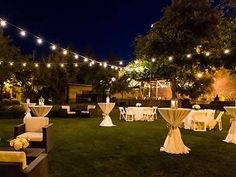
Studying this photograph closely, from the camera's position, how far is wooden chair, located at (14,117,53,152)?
6.83 m

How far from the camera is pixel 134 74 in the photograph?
72.1 feet

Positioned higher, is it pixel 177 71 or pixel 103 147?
pixel 177 71

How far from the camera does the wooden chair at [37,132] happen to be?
22.4 feet

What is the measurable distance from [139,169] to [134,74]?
53.3 ft

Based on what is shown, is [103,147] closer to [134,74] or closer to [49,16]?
[134,74]

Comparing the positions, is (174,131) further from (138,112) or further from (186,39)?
(186,39)

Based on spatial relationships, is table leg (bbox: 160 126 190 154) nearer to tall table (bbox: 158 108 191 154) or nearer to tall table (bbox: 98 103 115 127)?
tall table (bbox: 158 108 191 154)

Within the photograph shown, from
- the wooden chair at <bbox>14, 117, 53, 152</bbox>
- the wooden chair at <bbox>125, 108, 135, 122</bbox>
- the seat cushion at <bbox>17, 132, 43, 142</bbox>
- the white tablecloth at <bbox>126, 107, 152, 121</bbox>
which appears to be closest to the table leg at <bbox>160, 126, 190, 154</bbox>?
the wooden chair at <bbox>14, 117, 53, 152</bbox>

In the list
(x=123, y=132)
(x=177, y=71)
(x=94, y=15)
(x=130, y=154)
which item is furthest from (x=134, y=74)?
(x=94, y=15)

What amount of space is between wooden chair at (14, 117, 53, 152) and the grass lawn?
0.29m

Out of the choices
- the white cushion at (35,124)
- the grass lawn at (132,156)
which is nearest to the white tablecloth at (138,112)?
the grass lawn at (132,156)

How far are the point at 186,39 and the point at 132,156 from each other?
39.1 feet

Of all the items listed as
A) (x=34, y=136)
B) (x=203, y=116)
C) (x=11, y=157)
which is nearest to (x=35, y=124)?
(x=34, y=136)

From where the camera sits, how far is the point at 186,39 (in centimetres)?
1772
